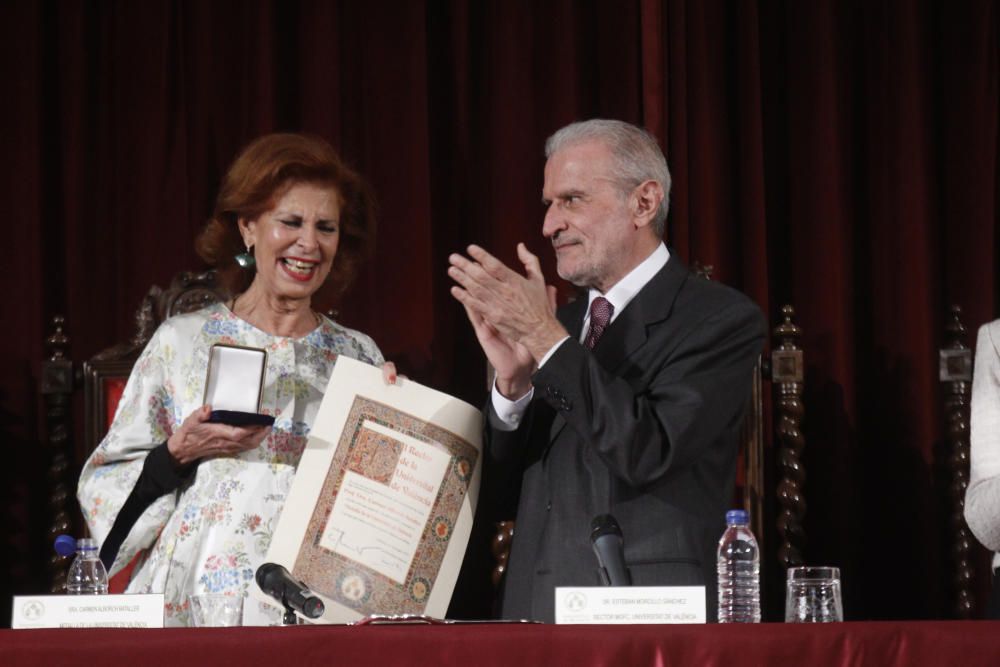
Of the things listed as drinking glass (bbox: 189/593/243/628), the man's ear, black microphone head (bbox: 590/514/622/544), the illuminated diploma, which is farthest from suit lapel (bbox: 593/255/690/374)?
drinking glass (bbox: 189/593/243/628)

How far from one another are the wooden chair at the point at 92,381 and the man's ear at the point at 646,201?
3.77ft

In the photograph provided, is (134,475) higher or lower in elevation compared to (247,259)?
lower

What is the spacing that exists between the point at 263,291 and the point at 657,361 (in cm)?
88

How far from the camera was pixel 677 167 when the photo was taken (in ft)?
10.9

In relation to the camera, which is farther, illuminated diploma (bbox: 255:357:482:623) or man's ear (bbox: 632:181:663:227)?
man's ear (bbox: 632:181:663:227)

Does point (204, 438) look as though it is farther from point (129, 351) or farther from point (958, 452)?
point (958, 452)

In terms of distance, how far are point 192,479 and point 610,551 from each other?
1000 millimetres

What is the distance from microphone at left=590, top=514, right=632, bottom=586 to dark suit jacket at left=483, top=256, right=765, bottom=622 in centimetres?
27

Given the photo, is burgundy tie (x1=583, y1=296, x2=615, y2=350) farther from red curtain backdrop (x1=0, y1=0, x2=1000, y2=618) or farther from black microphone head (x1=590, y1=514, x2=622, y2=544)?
red curtain backdrop (x1=0, y1=0, x2=1000, y2=618)

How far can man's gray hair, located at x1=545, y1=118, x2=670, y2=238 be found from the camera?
8.05ft

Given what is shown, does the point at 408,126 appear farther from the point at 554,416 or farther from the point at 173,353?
the point at 554,416

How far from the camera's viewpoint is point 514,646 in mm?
1530

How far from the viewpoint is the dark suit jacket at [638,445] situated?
210 centimetres

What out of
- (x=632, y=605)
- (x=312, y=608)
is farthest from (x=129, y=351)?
(x=632, y=605)
